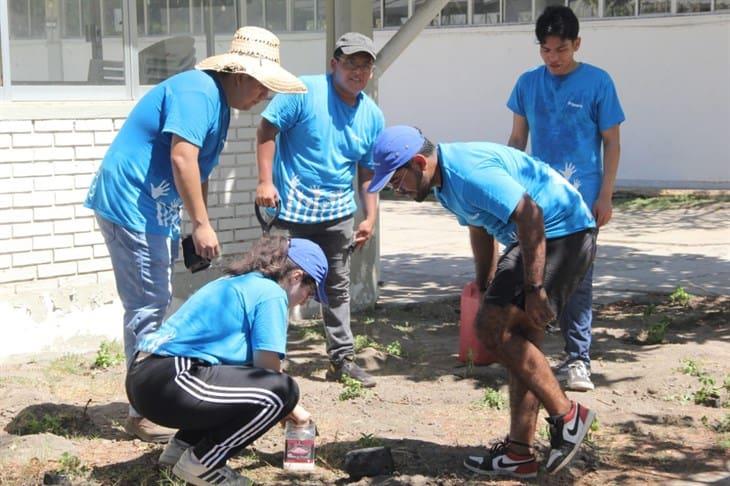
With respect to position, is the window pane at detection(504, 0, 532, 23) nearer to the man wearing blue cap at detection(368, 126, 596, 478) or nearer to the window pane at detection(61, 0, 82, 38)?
the window pane at detection(61, 0, 82, 38)

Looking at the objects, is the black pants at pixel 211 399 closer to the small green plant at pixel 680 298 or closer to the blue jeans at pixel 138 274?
the blue jeans at pixel 138 274

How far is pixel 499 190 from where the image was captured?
435 centimetres

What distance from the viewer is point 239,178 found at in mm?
7773

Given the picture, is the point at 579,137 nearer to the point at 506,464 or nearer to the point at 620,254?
the point at 506,464

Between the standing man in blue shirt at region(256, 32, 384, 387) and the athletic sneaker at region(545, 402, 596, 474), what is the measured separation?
5.89 feet

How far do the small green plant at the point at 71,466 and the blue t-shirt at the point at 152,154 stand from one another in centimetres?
102

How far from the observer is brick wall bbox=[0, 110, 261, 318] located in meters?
6.65

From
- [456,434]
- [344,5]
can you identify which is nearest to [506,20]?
[344,5]

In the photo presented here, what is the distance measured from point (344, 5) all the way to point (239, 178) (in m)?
1.52

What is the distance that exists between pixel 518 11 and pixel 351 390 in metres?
13.9

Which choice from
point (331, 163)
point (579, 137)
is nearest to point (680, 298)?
point (579, 137)

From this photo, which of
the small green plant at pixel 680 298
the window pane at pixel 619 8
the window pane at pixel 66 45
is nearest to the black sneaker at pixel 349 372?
the window pane at pixel 66 45

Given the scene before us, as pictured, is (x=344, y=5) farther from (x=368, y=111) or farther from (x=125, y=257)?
(x=125, y=257)

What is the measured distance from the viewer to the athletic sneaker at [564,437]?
4.61 m
